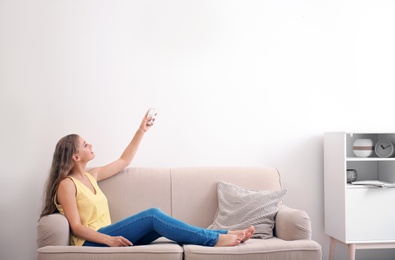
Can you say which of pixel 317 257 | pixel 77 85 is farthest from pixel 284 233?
pixel 77 85

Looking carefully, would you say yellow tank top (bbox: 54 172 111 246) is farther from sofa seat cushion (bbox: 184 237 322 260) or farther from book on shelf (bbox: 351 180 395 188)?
book on shelf (bbox: 351 180 395 188)

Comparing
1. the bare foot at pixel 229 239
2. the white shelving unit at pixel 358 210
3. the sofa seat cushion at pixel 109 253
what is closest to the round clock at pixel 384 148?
the white shelving unit at pixel 358 210

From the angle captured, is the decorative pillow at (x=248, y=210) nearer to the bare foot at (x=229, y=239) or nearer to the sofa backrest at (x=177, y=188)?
the sofa backrest at (x=177, y=188)

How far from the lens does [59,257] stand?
3.22 meters

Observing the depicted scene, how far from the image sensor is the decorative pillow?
3.82 meters

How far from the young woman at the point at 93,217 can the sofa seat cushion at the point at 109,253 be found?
0.16 meters

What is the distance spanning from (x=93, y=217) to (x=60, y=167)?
361 millimetres

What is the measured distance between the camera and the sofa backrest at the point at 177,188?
402 centimetres

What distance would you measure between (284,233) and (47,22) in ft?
7.19

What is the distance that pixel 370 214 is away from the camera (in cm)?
421

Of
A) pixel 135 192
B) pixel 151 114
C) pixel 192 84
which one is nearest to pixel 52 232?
pixel 135 192

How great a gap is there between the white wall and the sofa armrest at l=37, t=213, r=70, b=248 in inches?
37.1

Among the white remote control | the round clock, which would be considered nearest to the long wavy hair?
the white remote control

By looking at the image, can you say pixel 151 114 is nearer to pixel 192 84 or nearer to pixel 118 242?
pixel 192 84
